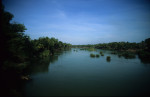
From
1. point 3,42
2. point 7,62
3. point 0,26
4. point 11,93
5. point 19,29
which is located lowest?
point 11,93

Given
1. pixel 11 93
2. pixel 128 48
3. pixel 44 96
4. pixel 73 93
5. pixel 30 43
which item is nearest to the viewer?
pixel 11 93

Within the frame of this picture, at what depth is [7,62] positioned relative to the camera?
26.5 ft

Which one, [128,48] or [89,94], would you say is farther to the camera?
[128,48]

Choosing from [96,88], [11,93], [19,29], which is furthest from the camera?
[19,29]

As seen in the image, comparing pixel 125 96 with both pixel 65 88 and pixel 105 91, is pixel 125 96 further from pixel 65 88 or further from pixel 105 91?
pixel 65 88

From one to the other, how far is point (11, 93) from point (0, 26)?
7.57m

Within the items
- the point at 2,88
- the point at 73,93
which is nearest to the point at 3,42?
the point at 2,88

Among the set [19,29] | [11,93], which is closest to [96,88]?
[11,93]

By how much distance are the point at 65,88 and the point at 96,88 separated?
15.0ft

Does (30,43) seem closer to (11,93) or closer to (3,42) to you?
(3,42)

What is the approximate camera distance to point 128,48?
7106cm

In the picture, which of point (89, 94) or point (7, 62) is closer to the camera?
point (7, 62)

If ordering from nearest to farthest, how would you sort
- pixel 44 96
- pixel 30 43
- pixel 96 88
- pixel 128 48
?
pixel 44 96 → pixel 96 88 → pixel 30 43 → pixel 128 48

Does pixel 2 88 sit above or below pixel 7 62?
below
